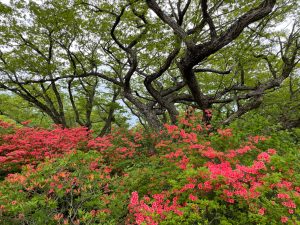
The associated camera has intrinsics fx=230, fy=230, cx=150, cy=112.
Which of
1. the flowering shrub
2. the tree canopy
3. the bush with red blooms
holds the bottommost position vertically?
the bush with red blooms

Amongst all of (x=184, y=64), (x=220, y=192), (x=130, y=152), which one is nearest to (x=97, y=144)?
(x=130, y=152)

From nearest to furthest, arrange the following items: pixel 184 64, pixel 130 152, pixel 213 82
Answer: pixel 184 64
pixel 130 152
pixel 213 82

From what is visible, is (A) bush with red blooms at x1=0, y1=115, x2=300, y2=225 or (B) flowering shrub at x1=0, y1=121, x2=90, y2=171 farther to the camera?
(B) flowering shrub at x1=0, y1=121, x2=90, y2=171

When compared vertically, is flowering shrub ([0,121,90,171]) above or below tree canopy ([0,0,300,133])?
below

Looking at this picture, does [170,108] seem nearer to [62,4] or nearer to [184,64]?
[184,64]

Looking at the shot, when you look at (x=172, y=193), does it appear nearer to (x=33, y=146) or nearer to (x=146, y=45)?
(x=33, y=146)

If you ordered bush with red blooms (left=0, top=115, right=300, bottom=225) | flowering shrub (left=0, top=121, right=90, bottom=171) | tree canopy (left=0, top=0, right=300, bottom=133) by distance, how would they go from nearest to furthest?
bush with red blooms (left=0, top=115, right=300, bottom=225)
flowering shrub (left=0, top=121, right=90, bottom=171)
tree canopy (left=0, top=0, right=300, bottom=133)

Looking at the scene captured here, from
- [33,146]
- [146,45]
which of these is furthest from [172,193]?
[146,45]

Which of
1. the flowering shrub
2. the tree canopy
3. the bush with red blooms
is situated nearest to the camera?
the bush with red blooms

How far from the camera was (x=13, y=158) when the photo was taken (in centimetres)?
796

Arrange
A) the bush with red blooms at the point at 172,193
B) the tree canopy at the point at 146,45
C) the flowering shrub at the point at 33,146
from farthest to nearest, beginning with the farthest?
the tree canopy at the point at 146,45 < the flowering shrub at the point at 33,146 < the bush with red blooms at the point at 172,193

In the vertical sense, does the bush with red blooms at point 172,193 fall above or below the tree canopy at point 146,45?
below

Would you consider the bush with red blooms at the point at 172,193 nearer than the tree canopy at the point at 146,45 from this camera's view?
Yes

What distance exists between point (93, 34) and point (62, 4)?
2463 mm
